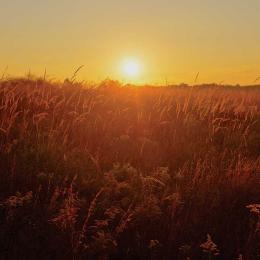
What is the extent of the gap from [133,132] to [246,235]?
3236mm

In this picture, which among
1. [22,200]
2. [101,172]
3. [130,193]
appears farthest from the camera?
[101,172]

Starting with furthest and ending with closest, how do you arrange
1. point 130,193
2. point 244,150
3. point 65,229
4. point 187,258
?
point 244,150 < point 130,193 < point 65,229 < point 187,258

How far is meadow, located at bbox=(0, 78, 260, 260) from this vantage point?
4496mm

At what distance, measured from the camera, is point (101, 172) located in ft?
18.9

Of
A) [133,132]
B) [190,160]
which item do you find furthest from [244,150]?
[133,132]

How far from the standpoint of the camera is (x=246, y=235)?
4.89 meters

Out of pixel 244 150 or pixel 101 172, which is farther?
pixel 244 150

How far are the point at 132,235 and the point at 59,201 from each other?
2.78ft

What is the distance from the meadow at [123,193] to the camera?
4.50 m

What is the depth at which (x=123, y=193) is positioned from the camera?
5.43 meters

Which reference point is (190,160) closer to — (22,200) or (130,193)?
(130,193)

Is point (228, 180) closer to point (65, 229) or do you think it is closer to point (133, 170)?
point (133, 170)


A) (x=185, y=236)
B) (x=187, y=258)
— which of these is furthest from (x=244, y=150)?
(x=187, y=258)

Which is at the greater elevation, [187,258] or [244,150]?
[244,150]
